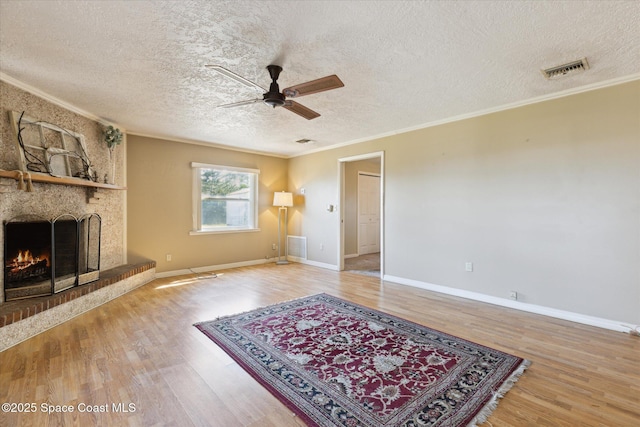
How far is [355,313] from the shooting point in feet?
10.9

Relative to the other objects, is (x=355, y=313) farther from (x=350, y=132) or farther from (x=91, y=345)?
(x=350, y=132)

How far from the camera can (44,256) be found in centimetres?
314

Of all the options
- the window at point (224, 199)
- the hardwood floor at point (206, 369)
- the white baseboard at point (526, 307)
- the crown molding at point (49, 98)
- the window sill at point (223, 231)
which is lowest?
the hardwood floor at point (206, 369)

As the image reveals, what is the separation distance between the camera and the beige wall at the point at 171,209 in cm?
483

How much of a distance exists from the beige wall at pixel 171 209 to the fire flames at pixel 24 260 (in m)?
1.62

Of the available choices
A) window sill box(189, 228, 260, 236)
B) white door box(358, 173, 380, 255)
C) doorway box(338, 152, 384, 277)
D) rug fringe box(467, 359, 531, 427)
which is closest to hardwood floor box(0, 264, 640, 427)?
rug fringe box(467, 359, 531, 427)

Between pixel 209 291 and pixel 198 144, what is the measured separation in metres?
2.84

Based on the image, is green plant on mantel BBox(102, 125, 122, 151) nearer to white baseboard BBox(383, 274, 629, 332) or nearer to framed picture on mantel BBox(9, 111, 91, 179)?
framed picture on mantel BBox(9, 111, 91, 179)

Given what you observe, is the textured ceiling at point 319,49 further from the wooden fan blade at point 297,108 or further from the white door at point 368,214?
the white door at point 368,214

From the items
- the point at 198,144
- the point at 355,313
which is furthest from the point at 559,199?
the point at 198,144

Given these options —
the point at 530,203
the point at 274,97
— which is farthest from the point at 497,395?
the point at 274,97

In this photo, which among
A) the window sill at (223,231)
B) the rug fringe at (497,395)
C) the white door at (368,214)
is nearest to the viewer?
the rug fringe at (497,395)

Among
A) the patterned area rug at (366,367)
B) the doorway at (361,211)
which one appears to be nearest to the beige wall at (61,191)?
the patterned area rug at (366,367)

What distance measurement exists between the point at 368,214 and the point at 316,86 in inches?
226
